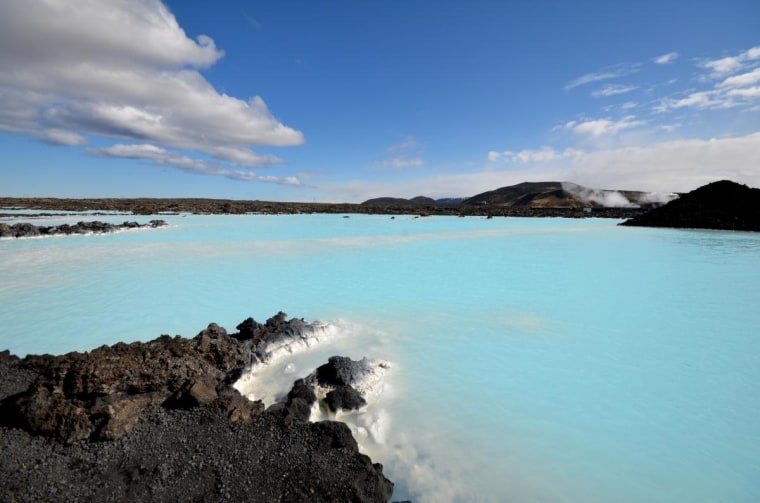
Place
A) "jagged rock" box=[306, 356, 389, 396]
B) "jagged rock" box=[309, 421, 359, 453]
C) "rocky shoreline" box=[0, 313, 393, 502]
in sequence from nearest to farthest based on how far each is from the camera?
"rocky shoreline" box=[0, 313, 393, 502] → "jagged rock" box=[309, 421, 359, 453] → "jagged rock" box=[306, 356, 389, 396]

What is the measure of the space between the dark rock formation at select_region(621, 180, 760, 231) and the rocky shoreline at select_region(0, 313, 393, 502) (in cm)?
3425

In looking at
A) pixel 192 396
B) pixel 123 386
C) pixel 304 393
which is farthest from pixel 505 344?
pixel 123 386

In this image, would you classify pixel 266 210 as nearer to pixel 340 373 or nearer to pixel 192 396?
pixel 340 373

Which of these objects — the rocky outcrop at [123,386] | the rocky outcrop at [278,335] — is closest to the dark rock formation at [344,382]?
the rocky outcrop at [123,386]

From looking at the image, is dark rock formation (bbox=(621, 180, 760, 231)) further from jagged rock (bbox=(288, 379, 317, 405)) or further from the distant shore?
jagged rock (bbox=(288, 379, 317, 405))

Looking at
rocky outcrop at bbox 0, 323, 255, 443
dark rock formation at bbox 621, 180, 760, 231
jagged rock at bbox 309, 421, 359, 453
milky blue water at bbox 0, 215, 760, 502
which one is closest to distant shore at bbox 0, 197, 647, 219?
dark rock formation at bbox 621, 180, 760, 231

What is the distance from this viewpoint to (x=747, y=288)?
9789 millimetres

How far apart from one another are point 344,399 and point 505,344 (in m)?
3.18

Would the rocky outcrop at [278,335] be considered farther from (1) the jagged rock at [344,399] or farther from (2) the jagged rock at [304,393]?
(1) the jagged rock at [344,399]

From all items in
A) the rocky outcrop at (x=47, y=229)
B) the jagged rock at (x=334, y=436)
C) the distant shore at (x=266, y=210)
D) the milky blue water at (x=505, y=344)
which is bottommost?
the milky blue water at (x=505, y=344)

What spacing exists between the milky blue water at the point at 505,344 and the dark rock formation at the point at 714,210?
1741 centimetres

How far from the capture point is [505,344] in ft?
20.1

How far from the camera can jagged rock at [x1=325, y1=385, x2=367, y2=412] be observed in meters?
4.12

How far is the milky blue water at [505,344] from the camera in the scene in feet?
11.0
